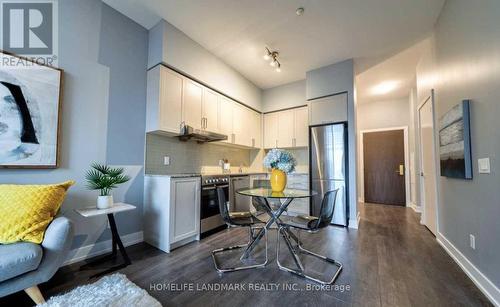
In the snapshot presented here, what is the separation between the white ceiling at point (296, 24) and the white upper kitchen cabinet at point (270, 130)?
149cm

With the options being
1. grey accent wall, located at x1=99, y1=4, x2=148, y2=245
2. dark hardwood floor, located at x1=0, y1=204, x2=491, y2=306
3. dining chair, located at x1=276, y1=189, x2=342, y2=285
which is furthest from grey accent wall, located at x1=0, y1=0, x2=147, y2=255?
dining chair, located at x1=276, y1=189, x2=342, y2=285

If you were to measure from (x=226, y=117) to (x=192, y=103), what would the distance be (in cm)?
86

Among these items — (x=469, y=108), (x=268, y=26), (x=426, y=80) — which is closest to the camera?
(x=469, y=108)

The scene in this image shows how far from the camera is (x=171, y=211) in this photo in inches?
97.0

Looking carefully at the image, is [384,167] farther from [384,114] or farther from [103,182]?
[103,182]

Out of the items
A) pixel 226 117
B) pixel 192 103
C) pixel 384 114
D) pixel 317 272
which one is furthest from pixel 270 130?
pixel 384 114

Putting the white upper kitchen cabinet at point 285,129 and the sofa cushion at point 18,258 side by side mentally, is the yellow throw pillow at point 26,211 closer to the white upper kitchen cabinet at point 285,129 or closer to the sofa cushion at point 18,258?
the sofa cushion at point 18,258

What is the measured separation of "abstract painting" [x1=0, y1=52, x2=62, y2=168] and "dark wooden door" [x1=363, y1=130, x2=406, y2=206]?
6657mm

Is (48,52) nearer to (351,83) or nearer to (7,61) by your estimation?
(7,61)

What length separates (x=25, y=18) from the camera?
6.47 ft

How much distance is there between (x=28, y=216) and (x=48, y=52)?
5.52 feet

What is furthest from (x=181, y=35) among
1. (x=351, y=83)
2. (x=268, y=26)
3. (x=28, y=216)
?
(x=351, y=83)

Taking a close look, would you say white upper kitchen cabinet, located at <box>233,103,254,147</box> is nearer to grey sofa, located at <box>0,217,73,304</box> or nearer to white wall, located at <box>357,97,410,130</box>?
grey sofa, located at <box>0,217,73,304</box>

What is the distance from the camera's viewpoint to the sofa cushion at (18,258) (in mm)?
1252
